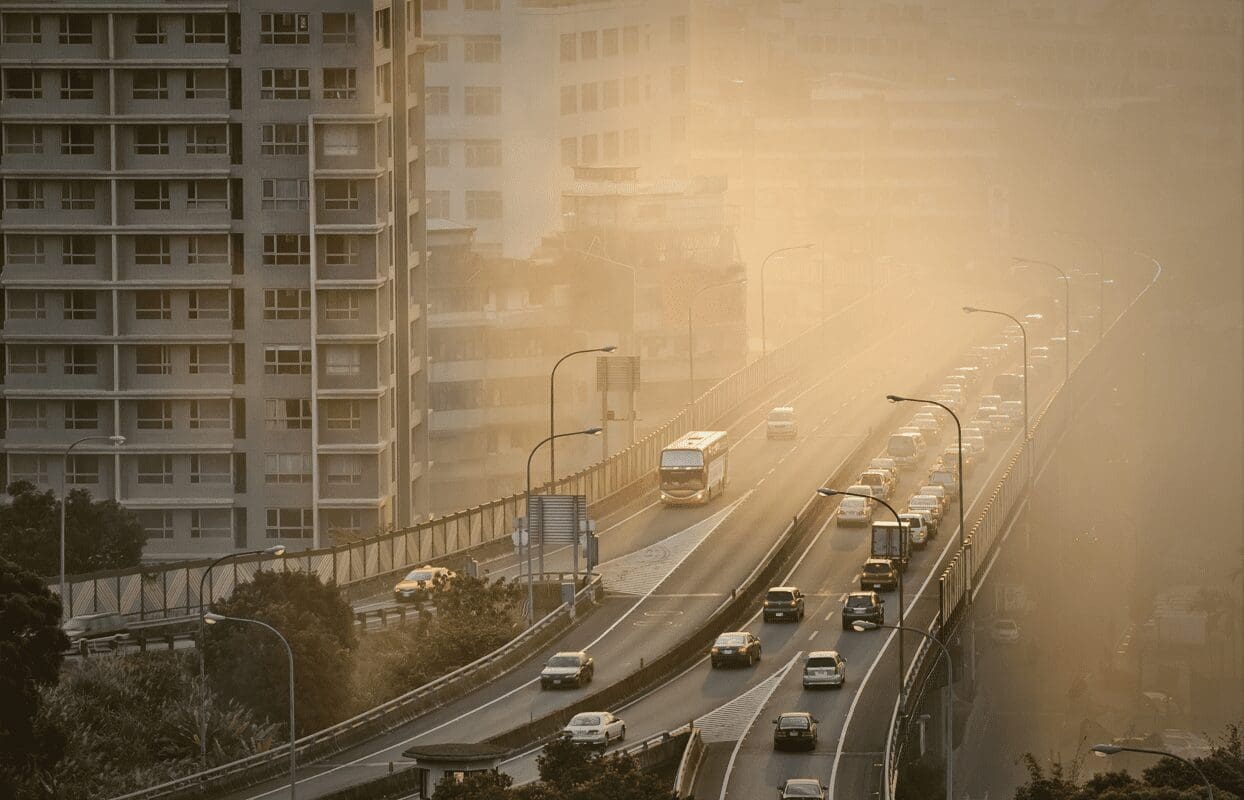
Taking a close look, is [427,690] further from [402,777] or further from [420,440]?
[420,440]

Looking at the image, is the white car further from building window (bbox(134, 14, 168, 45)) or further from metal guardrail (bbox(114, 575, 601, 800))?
building window (bbox(134, 14, 168, 45))

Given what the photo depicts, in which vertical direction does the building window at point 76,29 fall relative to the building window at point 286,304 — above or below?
above

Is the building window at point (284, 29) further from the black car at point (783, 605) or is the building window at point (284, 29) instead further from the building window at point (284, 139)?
the black car at point (783, 605)

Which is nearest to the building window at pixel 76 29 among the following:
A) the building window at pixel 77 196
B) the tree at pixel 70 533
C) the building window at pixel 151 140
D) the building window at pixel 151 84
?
the building window at pixel 151 84

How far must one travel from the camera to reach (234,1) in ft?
400

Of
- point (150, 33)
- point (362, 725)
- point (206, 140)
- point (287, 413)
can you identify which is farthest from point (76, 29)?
point (362, 725)

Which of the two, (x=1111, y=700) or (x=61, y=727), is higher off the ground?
(x=61, y=727)

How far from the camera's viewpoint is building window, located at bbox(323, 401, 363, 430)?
4906 inches

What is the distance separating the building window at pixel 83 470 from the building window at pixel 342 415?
12148mm

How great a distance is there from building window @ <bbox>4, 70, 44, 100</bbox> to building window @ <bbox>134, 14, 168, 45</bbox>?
5438 mm

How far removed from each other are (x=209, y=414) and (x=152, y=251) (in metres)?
8.79

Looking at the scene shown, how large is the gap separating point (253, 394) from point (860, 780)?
51.7 metres

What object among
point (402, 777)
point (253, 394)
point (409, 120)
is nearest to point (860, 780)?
point (402, 777)

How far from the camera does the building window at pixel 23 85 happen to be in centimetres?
12344
